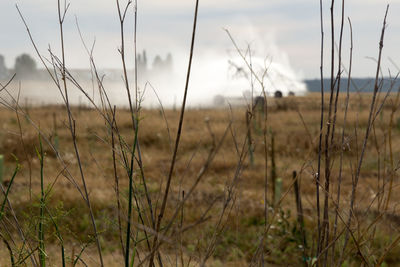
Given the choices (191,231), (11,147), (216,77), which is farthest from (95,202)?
(216,77)

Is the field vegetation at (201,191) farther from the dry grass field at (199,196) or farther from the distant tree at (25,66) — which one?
the distant tree at (25,66)

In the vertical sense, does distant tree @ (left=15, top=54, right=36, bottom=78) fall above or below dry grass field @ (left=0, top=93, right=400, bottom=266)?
above

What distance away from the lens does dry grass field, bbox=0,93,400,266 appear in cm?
101

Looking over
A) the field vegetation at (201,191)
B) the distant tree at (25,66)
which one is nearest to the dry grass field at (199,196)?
the field vegetation at (201,191)

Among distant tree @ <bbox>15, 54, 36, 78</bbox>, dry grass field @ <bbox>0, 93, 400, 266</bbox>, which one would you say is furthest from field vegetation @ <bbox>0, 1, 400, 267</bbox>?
distant tree @ <bbox>15, 54, 36, 78</bbox>

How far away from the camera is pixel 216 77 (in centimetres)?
5653

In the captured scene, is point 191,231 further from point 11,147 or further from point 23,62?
point 23,62

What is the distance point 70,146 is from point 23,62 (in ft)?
269

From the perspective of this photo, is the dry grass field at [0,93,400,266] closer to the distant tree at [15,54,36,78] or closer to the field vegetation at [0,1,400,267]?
the field vegetation at [0,1,400,267]

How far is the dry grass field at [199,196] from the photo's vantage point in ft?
3.33

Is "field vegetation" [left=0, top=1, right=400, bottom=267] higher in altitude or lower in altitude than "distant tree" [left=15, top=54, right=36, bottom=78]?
lower

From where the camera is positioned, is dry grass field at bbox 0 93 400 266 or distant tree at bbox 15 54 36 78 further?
distant tree at bbox 15 54 36 78

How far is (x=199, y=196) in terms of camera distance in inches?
231

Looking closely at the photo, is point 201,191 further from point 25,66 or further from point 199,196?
point 25,66
